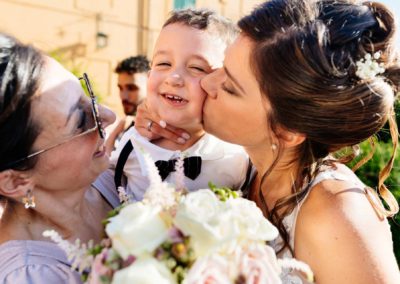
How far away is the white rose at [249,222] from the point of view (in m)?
1.46

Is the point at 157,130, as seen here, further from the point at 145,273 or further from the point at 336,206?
the point at 145,273

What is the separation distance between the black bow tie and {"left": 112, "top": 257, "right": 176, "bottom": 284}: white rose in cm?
136

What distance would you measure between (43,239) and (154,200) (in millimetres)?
846

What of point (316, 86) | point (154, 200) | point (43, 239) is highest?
point (316, 86)

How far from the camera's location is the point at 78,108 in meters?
2.22

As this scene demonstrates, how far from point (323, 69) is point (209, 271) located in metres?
1.12

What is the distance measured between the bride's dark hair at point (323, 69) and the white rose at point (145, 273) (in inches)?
43.6

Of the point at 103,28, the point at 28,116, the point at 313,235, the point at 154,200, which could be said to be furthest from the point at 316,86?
the point at 103,28

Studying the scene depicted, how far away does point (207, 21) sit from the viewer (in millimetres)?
2924

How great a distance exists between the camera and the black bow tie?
276 centimetres

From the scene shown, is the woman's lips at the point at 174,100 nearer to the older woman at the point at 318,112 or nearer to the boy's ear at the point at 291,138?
the older woman at the point at 318,112

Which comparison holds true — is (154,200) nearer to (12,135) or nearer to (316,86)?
(12,135)

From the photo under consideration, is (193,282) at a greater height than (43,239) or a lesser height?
greater

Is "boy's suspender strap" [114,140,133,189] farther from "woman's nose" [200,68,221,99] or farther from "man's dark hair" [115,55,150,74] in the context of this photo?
A: "man's dark hair" [115,55,150,74]
